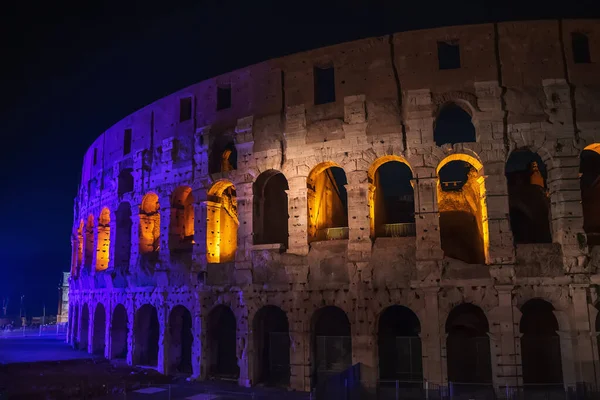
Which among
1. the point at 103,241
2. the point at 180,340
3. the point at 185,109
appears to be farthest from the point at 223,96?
the point at 180,340

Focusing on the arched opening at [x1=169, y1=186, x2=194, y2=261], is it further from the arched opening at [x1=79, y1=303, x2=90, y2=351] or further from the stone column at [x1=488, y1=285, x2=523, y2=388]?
the stone column at [x1=488, y1=285, x2=523, y2=388]

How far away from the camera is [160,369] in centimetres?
2061

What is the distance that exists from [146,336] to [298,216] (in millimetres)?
9914

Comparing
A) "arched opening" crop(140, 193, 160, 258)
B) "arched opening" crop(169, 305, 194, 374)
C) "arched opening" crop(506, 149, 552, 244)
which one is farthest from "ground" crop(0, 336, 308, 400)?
"arched opening" crop(506, 149, 552, 244)

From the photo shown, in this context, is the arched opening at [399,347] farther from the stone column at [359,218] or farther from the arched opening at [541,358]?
the arched opening at [541,358]

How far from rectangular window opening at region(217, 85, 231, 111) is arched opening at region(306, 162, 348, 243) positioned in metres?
5.28

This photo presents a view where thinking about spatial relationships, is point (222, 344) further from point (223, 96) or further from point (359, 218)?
point (223, 96)

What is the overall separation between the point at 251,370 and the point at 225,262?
4076 millimetres

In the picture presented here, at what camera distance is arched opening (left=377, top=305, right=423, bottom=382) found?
16.5 meters

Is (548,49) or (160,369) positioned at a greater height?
(548,49)

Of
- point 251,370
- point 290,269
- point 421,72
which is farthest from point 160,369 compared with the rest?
point 421,72

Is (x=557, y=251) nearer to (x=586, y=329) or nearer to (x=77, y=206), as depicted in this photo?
(x=586, y=329)

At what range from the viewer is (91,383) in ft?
57.7

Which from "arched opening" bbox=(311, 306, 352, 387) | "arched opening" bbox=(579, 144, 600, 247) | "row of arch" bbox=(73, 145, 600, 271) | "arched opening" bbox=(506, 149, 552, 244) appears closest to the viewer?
"arched opening" bbox=(579, 144, 600, 247)
